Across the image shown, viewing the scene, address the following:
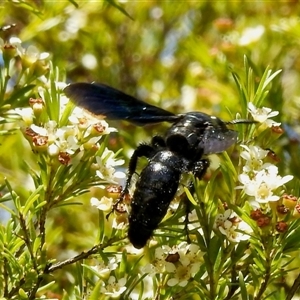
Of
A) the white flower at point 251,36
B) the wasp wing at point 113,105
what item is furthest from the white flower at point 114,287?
the white flower at point 251,36

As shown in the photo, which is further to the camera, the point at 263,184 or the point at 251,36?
the point at 251,36

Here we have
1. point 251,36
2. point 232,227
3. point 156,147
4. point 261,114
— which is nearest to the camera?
point 232,227

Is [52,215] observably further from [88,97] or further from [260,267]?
[260,267]

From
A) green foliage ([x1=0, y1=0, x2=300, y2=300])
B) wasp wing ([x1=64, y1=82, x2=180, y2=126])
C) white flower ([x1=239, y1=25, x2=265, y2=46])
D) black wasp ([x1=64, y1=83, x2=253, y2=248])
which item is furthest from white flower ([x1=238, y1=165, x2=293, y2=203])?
white flower ([x1=239, y1=25, x2=265, y2=46])

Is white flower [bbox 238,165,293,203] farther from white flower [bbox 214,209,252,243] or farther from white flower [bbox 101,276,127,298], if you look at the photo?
white flower [bbox 101,276,127,298]

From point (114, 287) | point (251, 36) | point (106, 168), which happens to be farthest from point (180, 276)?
point (251, 36)

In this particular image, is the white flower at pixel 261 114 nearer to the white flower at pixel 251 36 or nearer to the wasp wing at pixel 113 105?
the wasp wing at pixel 113 105

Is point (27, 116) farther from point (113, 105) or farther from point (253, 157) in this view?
point (253, 157)
